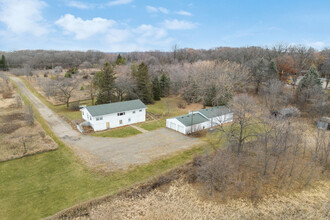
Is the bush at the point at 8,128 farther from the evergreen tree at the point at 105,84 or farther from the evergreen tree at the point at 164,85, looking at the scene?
the evergreen tree at the point at 164,85

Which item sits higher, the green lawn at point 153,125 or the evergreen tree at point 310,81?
the evergreen tree at point 310,81

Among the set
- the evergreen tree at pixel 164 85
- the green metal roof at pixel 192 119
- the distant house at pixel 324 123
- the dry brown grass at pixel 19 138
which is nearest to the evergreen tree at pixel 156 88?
the evergreen tree at pixel 164 85

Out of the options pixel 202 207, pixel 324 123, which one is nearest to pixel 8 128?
pixel 202 207

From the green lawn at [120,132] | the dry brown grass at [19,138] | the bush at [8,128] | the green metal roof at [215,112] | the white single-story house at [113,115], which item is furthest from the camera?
the green metal roof at [215,112]

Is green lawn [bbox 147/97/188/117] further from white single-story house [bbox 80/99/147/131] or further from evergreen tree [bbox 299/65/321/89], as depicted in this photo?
evergreen tree [bbox 299/65/321/89]

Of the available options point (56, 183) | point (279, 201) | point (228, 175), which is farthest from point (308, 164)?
point (56, 183)

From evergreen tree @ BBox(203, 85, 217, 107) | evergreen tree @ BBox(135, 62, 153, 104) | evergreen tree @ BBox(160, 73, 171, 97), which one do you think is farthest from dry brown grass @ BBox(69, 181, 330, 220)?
evergreen tree @ BBox(160, 73, 171, 97)
